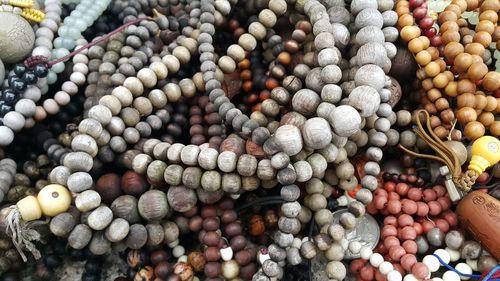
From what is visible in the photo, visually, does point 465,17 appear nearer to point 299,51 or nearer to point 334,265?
point 299,51

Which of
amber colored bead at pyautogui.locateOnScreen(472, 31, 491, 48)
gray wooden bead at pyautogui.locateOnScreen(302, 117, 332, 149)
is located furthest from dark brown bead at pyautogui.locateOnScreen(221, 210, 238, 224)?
amber colored bead at pyautogui.locateOnScreen(472, 31, 491, 48)

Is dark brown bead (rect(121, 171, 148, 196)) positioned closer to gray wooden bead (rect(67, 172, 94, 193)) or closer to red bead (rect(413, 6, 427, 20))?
gray wooden bead (rect(67, 172, 94, 193))

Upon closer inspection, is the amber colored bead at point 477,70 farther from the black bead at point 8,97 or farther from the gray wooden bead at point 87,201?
the black bead at point 8,97

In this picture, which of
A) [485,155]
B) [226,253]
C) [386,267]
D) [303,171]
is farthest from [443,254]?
[226,253]

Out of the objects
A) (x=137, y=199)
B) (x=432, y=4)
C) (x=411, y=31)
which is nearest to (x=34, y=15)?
(x=137, y=199)

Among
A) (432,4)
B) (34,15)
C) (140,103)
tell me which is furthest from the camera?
(432,4)

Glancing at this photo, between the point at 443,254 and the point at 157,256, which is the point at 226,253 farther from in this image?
the point at 443,254
